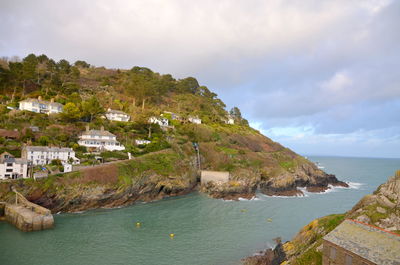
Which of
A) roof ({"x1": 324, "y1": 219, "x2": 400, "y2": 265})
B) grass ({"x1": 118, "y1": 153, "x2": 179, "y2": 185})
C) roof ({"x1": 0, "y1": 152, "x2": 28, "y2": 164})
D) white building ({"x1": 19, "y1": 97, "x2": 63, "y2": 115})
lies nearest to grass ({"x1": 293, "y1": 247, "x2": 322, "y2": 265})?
roof ({"x1": 324, "y1": 219, "x2": 400, "y2": 265})

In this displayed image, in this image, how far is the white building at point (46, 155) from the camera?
4156cm

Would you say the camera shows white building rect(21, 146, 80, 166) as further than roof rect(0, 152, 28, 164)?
Yes

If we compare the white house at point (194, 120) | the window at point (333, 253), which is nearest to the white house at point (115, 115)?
the white house at point (194, 120)

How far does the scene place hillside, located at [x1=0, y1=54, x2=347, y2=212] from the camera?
136ft

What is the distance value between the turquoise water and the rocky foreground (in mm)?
3761

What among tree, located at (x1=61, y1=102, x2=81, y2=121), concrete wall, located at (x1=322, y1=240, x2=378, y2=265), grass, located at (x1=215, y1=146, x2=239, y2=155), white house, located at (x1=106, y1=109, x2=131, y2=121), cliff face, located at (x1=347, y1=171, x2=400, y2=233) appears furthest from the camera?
white house, located at (x1=106, y1=109, x2=131, y2=121)

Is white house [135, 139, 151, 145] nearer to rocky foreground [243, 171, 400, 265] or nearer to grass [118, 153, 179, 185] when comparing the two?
grass [118, 153, 179, 185]

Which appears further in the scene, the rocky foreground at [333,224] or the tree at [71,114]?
the tree at [71,114]

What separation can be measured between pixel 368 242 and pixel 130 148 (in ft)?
167

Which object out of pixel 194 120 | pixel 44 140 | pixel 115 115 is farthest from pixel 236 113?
pixel 44 140

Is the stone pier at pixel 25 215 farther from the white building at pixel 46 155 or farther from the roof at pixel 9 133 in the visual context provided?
the roof at pixel 9 133

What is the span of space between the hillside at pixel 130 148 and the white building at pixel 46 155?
231cm

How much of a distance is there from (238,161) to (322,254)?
50855 mm

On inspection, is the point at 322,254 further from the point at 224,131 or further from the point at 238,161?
the point at 224,131
